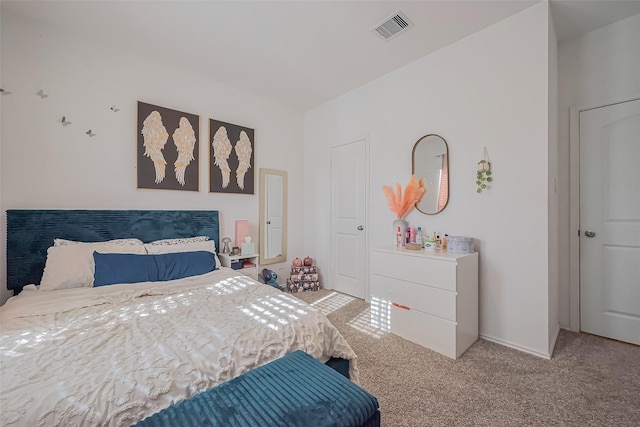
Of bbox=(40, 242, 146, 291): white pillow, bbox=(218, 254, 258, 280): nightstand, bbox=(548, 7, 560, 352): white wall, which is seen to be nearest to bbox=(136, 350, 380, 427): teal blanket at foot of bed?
bbox=(40, 242, 146, 291): white pillow

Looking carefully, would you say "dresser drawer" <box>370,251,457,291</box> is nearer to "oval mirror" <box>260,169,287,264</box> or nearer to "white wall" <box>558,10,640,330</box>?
"white wall" <box>558,10,640,330</box>

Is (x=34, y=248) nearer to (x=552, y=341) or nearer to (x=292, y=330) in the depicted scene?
(x=292, y=330)

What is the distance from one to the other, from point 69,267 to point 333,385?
7.11 ft

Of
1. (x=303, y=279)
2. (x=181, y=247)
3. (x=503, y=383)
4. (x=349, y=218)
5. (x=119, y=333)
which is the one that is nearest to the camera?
(x=119, y=333)

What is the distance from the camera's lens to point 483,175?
7.69 ft

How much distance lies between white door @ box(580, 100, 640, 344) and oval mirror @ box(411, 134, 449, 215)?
3.91 feet

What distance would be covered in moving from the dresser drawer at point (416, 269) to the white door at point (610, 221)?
1448 mm

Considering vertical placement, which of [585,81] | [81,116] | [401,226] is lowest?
[401,226]

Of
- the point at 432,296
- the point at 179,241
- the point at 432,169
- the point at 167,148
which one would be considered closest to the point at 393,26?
the point at 432,169

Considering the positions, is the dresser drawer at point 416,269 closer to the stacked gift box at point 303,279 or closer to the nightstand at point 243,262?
the stacked gift box at point 303,279

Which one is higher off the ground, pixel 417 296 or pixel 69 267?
pixel 69 267

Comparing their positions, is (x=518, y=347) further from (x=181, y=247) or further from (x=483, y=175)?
(x=181, y=247)

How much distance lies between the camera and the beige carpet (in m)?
1.44

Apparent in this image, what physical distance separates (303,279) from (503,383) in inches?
97.1
